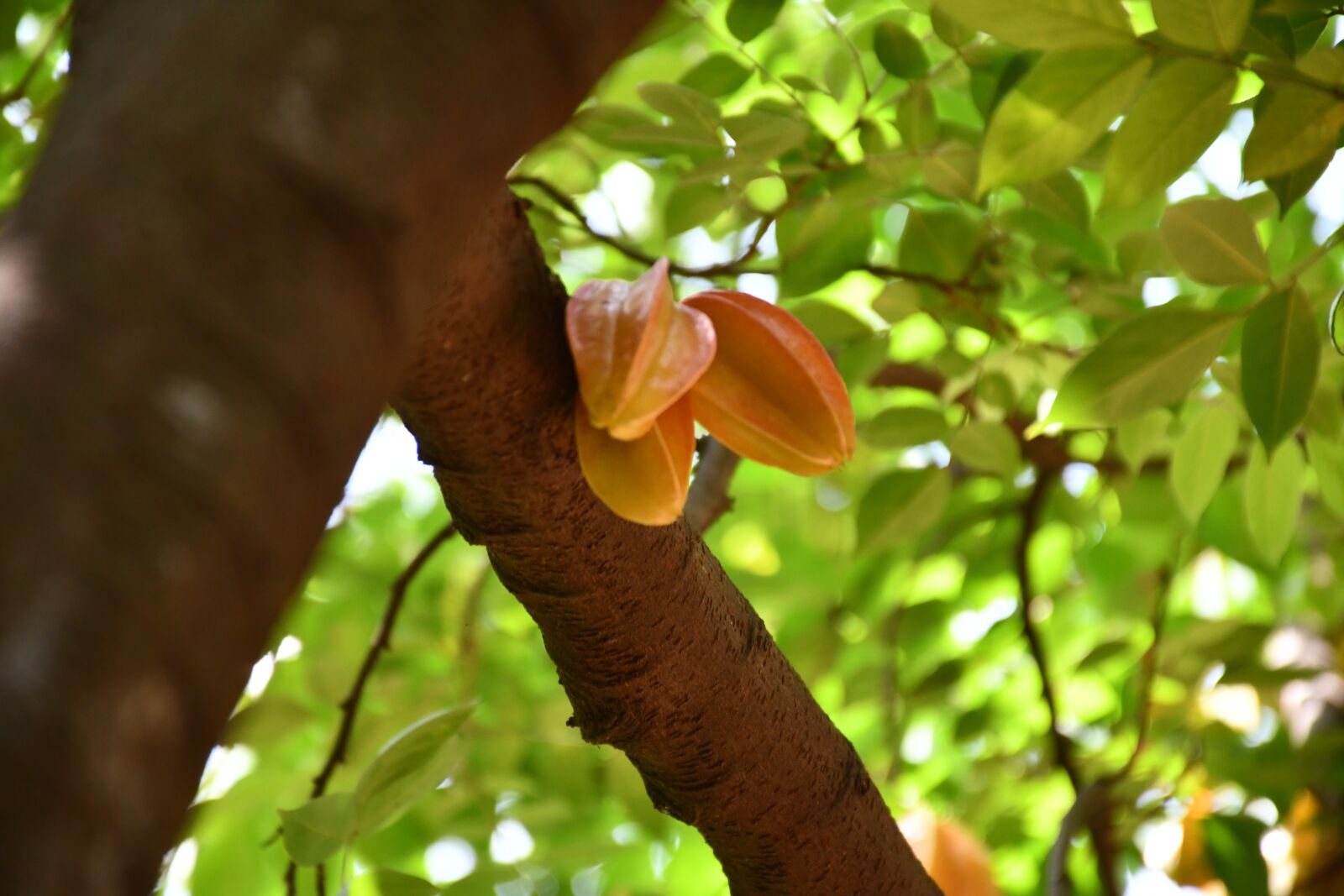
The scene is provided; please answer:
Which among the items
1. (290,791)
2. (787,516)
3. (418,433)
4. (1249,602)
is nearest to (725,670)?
(418,433)

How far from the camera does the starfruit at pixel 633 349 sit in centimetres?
68

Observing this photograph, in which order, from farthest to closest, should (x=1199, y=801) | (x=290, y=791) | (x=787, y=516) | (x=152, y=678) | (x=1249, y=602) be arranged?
(x=1249, y=602) < (x=787, y=516) < (x=1199, y=801) < (x=290, y=791) < (x=152, y=678)

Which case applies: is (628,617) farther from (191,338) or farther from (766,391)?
(191,338)

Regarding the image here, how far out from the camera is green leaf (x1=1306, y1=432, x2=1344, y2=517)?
119 cm

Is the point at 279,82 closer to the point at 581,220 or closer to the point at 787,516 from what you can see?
the point at 581,220

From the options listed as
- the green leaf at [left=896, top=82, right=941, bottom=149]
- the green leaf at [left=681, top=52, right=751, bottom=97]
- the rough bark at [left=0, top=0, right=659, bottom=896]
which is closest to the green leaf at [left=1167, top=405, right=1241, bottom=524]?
the green leaf at [left=896, top=82, right=941, bottom=149]

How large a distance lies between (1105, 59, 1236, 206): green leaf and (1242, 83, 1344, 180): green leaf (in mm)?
41

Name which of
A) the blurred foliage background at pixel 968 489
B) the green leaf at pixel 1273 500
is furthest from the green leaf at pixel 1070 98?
the green leaf at pixel 1273 500

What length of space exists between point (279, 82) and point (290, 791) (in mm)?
1359

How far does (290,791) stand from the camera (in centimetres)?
156

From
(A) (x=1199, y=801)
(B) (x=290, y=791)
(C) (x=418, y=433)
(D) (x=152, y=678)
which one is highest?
(D) (x=152, y=678)

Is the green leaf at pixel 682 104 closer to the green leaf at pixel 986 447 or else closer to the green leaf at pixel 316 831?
the green leaf at pixel 986 447

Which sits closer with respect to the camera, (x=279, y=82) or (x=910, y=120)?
(x=279, y=82)

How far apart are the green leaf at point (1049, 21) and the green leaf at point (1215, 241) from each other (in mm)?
165
